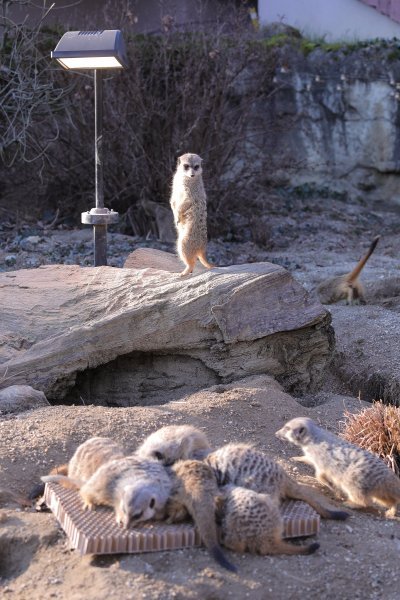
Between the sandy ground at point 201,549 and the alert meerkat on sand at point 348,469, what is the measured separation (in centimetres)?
11

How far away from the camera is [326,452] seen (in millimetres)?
3746

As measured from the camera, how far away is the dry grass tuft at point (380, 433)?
14.1 ft

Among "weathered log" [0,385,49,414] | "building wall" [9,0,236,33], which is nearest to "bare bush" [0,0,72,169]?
"building wall" [9,0,236,33]

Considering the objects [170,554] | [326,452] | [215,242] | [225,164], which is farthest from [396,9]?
[170,554]

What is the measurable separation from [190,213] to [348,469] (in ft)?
8.87

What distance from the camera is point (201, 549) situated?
9.97 ft

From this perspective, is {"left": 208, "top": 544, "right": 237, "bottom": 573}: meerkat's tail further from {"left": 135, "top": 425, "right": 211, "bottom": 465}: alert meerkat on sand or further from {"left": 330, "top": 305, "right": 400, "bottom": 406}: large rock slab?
{"left": 330, "top": 305, "right": 400, "bottom": 406}: large rock slab

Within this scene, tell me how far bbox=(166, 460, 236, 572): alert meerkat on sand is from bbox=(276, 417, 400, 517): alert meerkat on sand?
2.36ft

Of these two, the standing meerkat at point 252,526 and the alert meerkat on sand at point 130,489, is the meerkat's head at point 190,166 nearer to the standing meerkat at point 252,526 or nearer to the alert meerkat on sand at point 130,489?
the alert meerkat on sand at point 130,489

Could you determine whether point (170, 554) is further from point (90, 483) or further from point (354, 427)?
point (354, 427)

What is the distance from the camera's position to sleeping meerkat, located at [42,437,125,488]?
11.3 ft

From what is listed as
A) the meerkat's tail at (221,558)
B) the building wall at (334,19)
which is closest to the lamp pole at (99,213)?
the meerkat's tail at (221,558)

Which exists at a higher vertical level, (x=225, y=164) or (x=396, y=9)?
(x=396, y=9)

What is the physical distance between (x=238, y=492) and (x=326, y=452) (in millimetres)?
734
